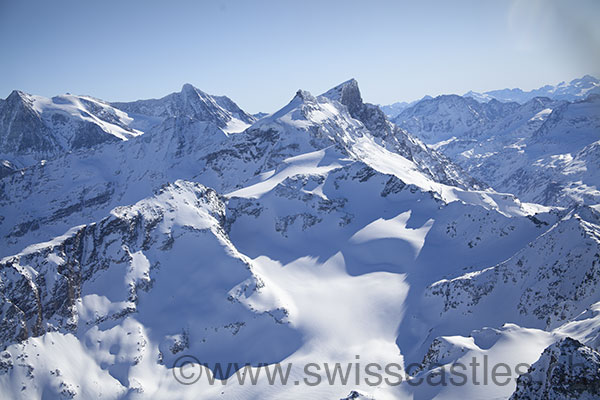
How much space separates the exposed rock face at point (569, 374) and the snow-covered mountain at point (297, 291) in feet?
1.42

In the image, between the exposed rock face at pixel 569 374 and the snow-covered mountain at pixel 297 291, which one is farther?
the snow-covered mountain at pixel 297 291

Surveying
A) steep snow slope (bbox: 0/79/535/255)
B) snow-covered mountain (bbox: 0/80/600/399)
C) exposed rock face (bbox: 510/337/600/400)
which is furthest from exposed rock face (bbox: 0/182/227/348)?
exposed rock face (bbox: 510/337/600/400)

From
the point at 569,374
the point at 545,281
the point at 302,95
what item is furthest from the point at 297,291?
the point at 302,95

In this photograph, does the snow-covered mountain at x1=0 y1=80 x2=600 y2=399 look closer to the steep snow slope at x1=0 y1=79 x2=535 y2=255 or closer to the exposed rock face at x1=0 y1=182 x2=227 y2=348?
the exposed rock face at x1=0 y1=182 x2=227 y2=348

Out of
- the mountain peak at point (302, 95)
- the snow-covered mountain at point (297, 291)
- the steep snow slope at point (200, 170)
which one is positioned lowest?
the snow-covered mountain at point (297, 291)

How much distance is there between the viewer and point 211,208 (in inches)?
3499

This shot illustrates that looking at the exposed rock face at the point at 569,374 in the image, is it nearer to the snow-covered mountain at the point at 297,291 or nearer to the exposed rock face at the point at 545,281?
the snow-covered mountain at the point at 297,291

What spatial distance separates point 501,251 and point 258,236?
183ft

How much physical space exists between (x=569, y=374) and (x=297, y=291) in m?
56.9

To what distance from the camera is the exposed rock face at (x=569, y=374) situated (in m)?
21.9

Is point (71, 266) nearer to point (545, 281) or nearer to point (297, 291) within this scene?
point (297, 291)

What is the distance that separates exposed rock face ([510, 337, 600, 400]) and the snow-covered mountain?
1.42ft

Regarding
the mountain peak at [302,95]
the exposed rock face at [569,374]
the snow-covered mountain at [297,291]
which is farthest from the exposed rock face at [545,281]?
the mountain peak at [302,95]

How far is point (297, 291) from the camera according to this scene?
7588 centimetres
